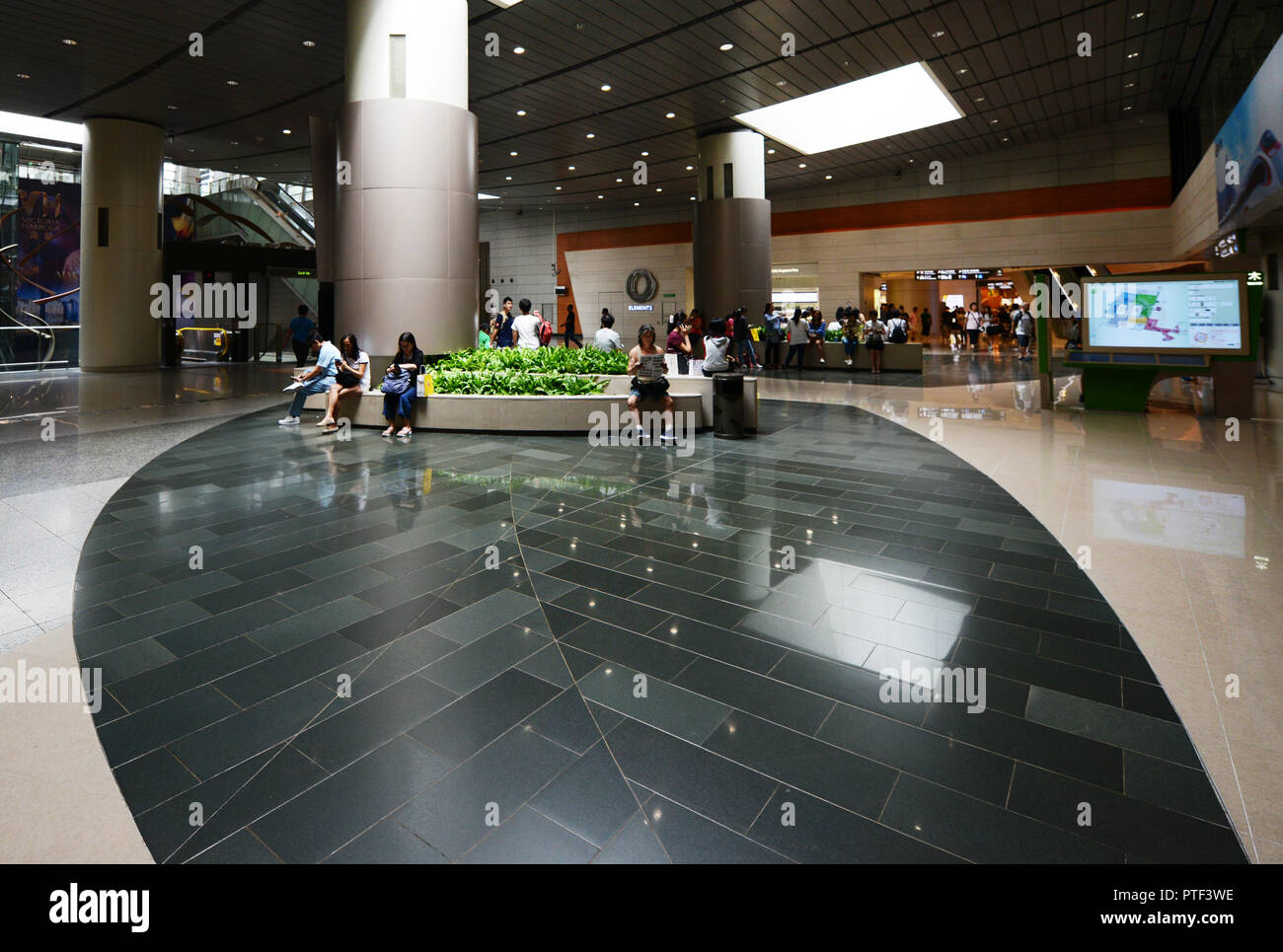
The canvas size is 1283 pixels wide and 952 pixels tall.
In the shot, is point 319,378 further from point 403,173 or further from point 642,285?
point 642,285

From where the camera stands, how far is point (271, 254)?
2478 centimetres

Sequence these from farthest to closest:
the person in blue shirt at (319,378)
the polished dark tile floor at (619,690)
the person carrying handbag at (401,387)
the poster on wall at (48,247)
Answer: the poster on wall at (48,247)
the person in blue shirt at (319,378)
the person carrying handbag at (401,387)
the polished dark tile floor at (619,690)

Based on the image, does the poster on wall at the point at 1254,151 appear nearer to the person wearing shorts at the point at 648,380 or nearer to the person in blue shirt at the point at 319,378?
the person wearing shorts at the point at 648,380

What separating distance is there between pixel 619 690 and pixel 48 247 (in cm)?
2694

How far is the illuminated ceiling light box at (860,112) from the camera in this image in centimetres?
1858

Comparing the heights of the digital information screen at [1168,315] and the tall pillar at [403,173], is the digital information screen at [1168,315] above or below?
below

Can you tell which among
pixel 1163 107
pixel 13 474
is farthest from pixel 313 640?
pixel 1163 107

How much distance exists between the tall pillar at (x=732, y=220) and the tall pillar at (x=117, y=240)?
15275 millimetres

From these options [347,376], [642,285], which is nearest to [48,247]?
[347,376]

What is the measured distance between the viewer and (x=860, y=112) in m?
20.9

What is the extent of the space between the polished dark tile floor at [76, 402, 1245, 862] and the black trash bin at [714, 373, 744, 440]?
3.71 m

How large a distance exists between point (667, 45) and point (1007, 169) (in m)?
16.1

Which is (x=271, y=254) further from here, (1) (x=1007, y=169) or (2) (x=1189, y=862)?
(2) (x=1189, y=862)

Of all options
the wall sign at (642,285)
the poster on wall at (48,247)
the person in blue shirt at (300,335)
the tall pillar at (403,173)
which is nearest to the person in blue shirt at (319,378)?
the tall pillar at (403,173)
